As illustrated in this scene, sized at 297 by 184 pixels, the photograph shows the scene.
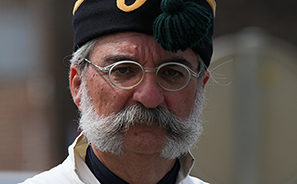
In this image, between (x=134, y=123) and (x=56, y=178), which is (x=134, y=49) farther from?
(x=56, y=178)

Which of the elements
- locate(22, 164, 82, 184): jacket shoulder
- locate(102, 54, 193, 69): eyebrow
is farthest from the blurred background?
locate(22, 164, 82, 184): jacket shoulder

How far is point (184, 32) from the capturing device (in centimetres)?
270

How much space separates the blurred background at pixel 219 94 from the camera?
462 cm

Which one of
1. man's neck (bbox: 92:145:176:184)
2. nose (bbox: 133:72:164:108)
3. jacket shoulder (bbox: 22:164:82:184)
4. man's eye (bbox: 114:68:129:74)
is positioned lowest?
jacket shoulder (bbox: 22:164:82:184)

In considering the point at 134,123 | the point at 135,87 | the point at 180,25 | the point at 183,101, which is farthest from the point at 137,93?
the point at 180,25

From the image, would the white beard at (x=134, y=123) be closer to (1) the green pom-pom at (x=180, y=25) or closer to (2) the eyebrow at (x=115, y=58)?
(2) the eyebrow at (x=115, y=58)

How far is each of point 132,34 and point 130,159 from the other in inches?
27.6

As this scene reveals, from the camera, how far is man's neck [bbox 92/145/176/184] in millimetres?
2961

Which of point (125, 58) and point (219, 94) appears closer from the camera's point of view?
point (125, 58)

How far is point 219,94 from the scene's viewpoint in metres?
4.79

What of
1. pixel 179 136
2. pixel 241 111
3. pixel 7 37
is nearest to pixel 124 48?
pixel 179 136

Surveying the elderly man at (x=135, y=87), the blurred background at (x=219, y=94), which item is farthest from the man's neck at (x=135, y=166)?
the blurred background at (x=219, y=94)

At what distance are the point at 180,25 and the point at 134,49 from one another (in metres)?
0.33

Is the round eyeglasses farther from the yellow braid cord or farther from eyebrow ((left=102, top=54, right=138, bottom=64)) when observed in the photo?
the yellow braid cord
